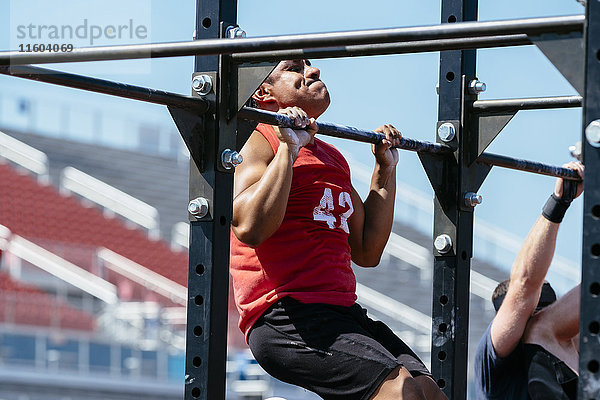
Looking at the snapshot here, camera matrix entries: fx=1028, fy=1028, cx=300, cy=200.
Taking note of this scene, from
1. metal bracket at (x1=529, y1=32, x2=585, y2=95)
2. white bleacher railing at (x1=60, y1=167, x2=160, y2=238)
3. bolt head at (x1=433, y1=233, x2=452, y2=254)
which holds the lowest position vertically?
white bleacher railing at (x1=60, y1=167, x2=160, y2=238)

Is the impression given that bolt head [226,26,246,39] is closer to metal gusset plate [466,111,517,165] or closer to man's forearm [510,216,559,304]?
metal gusset plate [466,111,517,165]

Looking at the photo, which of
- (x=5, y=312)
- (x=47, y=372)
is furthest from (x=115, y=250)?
(x=47, y=372)

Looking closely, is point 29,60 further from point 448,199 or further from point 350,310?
point 448,199

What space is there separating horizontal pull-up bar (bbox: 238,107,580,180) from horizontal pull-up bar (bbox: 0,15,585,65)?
0.39 m

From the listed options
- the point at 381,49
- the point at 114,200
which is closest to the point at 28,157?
the point at 114,200

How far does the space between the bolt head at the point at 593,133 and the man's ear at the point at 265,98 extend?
136cm

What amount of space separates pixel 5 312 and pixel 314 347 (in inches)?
352

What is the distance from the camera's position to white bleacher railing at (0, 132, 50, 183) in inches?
560

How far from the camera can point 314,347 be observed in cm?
258

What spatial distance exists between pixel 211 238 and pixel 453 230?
0.99m

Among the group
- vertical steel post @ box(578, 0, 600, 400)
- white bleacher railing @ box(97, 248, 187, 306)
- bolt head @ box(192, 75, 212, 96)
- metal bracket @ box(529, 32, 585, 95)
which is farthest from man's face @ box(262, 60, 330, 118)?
white bleacher railing @ box(97, 248, 187, 306)

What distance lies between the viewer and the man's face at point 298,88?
115 inches

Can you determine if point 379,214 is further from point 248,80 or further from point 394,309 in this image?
point 394,309

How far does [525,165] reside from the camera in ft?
10.7
